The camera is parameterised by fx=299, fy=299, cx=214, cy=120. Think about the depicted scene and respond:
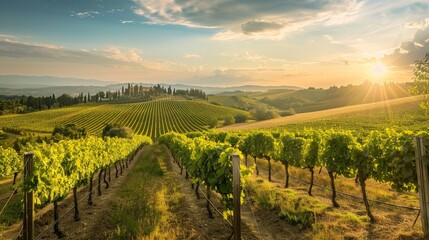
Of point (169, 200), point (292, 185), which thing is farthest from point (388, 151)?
point (169, 200)

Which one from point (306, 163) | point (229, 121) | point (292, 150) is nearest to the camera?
point (306, 163)

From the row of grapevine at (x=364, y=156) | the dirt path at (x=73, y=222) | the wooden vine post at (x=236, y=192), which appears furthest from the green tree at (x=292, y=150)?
the wooden vine post at (x=236, y=192)

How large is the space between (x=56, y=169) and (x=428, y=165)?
42.3 ft

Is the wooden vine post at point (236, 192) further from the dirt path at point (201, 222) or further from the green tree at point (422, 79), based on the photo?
the green tree at point (422, 79)

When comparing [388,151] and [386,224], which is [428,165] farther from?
[386,224]

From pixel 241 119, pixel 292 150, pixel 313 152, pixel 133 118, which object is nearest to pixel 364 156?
pixel 313 152

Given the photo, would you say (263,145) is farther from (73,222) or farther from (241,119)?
(241,119)

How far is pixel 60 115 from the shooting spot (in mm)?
121000

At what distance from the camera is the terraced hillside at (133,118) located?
4021 inches

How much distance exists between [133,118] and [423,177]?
11849cm

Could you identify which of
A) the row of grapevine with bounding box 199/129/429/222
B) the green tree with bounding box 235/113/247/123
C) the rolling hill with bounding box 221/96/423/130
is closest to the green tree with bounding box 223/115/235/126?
the green tree with bounding box 235/113/247/123

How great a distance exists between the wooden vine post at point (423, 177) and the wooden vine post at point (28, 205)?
11.8 meters

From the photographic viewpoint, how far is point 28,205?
347 inches

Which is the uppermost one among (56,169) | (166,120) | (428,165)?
(428,165)
